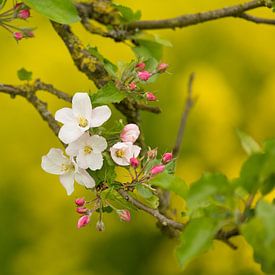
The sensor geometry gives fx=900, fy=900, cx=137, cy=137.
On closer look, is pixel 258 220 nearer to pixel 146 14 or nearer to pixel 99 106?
pixel 99 106

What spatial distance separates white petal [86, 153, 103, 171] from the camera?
1.13 metres

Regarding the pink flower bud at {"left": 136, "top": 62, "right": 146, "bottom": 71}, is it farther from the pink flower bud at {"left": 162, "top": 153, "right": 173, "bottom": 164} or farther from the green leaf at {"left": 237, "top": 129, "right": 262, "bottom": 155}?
the green leaf at {"left": 237, "top": 129, "right": 262, "bottom": 155}

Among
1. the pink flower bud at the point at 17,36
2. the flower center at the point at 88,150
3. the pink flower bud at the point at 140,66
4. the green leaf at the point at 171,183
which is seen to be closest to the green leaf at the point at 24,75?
the pink flower bud at the point at 17,36

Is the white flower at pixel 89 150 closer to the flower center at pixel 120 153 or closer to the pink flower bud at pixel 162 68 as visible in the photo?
the flower center at pixel 120 153

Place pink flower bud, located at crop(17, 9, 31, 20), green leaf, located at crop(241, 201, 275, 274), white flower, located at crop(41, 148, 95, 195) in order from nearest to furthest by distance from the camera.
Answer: green leaf, located at crop(241, 201, 275, 274) → white flower, located at crop(41, 148, 95, 195) → pink flower bud, located at crop(17, 9, 31, 20)

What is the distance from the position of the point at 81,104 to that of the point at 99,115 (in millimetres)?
36

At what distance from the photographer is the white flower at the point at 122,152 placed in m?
1.14

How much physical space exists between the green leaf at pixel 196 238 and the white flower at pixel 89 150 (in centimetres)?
21

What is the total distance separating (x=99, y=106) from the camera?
121 centimetres

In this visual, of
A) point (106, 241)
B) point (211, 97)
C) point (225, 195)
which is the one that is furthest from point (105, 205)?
point (211, 97)

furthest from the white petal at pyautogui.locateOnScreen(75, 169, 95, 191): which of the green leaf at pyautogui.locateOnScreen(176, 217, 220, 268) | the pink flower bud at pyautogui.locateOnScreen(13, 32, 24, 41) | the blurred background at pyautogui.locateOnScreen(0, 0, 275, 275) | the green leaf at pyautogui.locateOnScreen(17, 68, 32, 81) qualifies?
the blurred background at pyautogui.locateOnScreen(0, 0, 275, 275)

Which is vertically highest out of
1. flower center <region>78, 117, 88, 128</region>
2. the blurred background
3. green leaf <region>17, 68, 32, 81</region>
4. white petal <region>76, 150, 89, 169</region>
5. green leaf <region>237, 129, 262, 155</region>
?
green leaf <region>237, 129, 262, 155</region>

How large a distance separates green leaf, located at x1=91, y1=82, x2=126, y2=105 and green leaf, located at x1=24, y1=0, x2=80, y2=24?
160mm

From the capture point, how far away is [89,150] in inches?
44.5
